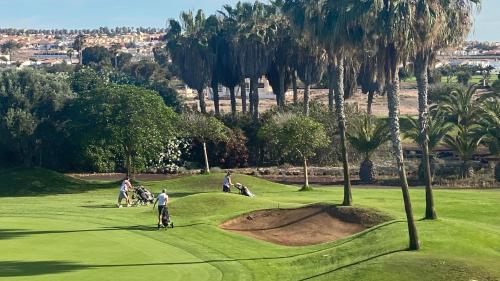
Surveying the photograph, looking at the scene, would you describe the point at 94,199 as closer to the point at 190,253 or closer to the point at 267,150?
the point at 190,253

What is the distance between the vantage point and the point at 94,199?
5034 centimetres

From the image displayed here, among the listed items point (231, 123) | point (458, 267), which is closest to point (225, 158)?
point (231, 123)

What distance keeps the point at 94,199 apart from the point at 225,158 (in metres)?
26.5

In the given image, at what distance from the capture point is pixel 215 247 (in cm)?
3203

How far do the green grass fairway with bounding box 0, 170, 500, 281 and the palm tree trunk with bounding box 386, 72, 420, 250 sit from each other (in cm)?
64

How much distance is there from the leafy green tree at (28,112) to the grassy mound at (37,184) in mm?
7130

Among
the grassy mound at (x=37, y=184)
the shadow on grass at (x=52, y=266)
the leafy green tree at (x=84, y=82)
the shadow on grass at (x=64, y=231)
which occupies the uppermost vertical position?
the leafy green tree at (x=84, y=82)

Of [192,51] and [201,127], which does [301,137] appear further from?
[192,51]

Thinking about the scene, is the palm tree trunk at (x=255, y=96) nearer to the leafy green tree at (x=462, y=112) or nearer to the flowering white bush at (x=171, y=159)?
the flowering white bush at (x=171, y=159)

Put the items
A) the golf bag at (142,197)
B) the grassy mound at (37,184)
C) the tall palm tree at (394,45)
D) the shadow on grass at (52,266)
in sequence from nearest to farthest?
the shadow on grass at (52,266), the tall palm tree at (394,45), the golf bag at (142,197), the grassy mound at (37,184)

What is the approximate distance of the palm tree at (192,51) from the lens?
296 feet

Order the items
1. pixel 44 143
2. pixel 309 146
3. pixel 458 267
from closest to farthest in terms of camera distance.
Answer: pixel 458 267
pixel 309 146
pixel 44 143

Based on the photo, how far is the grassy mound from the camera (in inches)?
A: 2210

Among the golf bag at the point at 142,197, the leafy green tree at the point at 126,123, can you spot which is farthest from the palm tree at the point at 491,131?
the golf bag at the point at 142,197
